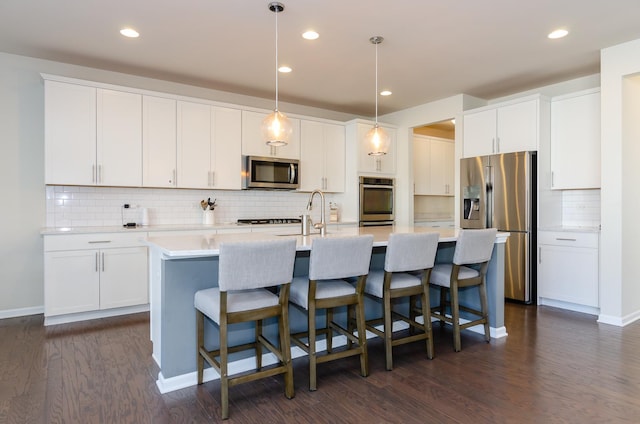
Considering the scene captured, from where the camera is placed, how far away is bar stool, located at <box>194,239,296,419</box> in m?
2.06

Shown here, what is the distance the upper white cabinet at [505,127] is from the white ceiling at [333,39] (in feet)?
1.14

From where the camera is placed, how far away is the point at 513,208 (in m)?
4.53

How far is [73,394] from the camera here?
7.72ft

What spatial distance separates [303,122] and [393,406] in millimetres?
4068

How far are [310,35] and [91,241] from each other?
288 centimetres

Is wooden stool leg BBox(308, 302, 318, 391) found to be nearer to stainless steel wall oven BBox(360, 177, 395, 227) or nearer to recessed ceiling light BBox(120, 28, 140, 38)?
recessed ceiling light BBox(120, 28, 140, 38)

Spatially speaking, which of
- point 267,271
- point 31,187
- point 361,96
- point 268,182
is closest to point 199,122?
point 268,182

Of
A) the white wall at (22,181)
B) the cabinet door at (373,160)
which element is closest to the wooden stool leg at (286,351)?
the white wall at (22,181)

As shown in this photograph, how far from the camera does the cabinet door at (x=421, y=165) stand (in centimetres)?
660

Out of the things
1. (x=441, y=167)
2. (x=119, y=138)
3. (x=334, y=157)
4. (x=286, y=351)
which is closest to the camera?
(x=286, y=351)

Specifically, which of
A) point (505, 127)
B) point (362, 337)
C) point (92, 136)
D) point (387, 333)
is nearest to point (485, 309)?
point (387, 333)

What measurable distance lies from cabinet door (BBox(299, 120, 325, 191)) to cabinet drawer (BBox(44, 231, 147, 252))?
7.48 ft

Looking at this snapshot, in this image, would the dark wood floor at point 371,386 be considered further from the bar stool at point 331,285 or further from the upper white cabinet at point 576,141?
the upper white cabinet at point 576,141

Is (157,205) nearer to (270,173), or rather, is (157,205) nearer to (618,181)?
(270,173)
